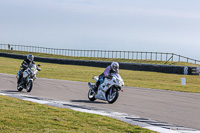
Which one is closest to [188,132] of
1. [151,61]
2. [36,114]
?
[36,114]

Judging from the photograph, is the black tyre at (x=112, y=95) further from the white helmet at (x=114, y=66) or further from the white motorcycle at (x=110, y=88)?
the white helmet at (x=114, y=66)

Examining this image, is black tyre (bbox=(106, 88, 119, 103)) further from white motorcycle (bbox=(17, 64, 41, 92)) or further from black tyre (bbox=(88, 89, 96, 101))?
white motorcycle (bbox=(17, 64, 41, 92))

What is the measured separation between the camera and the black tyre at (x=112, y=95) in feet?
45.8

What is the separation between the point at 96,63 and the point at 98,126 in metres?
41.2

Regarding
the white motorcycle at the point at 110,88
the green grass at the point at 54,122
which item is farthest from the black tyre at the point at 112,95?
the green grass at the point at 54,122

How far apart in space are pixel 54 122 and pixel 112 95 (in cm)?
569

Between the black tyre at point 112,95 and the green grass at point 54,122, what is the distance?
3690 millimetres

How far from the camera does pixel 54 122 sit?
8.62 meters

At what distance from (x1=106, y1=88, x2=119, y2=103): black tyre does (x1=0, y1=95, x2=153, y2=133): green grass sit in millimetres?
3690

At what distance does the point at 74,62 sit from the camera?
54.0 meters

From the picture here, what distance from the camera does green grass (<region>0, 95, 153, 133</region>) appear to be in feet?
25.6

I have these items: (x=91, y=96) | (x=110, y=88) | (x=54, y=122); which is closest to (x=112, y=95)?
(x=110, y=88)

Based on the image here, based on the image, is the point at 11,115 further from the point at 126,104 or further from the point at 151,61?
the point at 151,61

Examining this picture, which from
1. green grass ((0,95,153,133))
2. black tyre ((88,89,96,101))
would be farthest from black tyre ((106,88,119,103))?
green grass ((0,95,153,133))
